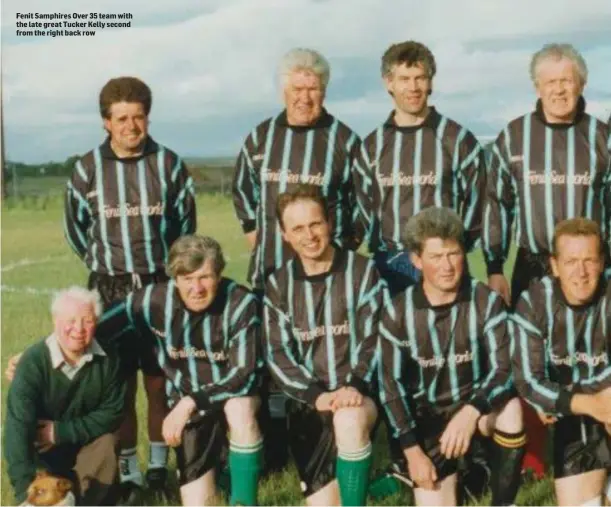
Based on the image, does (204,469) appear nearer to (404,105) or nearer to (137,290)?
(137,290)

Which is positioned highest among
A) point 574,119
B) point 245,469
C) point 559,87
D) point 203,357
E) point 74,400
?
point 559,87

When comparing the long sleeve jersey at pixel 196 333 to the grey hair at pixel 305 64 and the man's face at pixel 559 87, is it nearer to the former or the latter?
the grey hair at pixel 305 64

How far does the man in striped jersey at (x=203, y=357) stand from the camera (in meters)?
3.74

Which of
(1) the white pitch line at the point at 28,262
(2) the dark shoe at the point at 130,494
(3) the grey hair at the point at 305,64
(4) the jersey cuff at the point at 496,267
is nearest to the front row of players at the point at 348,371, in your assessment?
(2) the dark shoe at the point at 130,494

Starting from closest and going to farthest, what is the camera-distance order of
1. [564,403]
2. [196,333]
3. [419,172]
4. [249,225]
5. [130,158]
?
[564,403], [196,333], [419,172], [130,158], [249,225]

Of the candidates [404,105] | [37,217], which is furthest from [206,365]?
[37,217]

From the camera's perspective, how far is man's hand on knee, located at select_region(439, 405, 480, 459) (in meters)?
3.61

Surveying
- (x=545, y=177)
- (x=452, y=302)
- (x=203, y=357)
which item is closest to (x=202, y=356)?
(x=203, y=357)

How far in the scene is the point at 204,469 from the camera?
3.87 m

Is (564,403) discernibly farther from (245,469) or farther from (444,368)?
(245,469)

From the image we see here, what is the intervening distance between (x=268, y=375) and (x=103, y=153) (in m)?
1.14

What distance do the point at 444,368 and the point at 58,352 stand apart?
54.9 inches

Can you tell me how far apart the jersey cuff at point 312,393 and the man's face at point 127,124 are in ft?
4.17

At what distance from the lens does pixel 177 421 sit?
12.3ft
